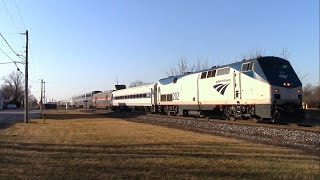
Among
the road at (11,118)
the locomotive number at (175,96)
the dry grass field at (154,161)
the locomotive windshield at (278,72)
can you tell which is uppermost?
the locomotive windshield at (278,72)

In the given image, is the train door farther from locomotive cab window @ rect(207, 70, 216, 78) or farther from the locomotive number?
the locomotive number

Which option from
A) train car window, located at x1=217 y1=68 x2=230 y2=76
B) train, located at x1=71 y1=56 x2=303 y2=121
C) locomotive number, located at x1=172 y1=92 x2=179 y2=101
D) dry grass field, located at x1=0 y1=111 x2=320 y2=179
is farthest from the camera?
locomotive number, located at x1=172 y1=92 x2=179 y2=101

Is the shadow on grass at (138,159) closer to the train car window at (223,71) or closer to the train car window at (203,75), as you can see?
the train car window at (223,71)

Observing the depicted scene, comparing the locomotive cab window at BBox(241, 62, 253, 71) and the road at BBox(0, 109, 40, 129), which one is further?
the road at BBox(0, 109, 40, 129)

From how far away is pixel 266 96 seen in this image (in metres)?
21.5

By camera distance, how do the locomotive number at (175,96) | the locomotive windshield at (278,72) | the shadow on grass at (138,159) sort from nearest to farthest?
the shadow on grass at (138,159) < the locomotive windshield at (278,72) < the locomotive number at (175,96)

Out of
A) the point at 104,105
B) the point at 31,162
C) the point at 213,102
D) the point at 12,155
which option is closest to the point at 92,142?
the point at 12,155

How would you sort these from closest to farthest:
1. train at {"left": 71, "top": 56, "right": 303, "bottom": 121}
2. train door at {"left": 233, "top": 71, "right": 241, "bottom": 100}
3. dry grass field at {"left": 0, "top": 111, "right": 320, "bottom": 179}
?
dry grass field at {"left": 0, "top": 111, "right": 320, "bottom": 179}, train at {"left": 71, "top": 56, "right": 303, "bottom": 121}, train door at {"left": 233, "top": 71, "right": 241, "bottom": 100}

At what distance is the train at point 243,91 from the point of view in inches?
850

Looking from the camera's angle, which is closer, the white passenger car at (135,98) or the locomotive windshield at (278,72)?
the locomotive windshield at (278,72)

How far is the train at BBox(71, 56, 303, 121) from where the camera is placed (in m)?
21.6

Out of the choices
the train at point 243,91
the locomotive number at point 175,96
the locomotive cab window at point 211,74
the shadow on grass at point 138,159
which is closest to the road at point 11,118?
the locomotive number at point 175,96

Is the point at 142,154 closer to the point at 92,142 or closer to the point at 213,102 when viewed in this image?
the point at 92,142

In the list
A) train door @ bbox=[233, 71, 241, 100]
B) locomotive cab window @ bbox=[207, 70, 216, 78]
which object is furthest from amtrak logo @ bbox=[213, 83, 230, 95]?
locomotive cab window @ bbox=[207, 70, 216, 78]
